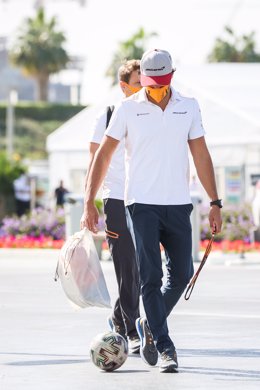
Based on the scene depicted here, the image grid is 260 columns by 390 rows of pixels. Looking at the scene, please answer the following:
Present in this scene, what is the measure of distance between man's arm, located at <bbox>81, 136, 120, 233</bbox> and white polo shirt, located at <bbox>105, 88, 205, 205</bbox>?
0.08 meters

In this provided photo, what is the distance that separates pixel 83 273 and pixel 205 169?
1050mm

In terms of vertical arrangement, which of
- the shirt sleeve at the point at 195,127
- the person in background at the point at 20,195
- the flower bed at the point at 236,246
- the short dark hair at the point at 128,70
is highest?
the short dark hair at the point at 128,70

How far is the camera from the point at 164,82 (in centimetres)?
897

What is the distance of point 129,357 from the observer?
9625 millimetres

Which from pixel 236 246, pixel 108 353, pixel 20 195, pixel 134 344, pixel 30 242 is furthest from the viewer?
pixel 20 195

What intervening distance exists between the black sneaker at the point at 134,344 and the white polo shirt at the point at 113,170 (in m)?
0.96

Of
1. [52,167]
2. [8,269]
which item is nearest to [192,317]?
[8,269]

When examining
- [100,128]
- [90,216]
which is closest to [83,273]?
[90,216]

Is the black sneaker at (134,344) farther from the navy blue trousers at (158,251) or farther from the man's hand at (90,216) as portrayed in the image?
the man's hand at (90,216)

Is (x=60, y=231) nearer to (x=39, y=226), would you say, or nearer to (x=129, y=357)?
(x=39, y=226)

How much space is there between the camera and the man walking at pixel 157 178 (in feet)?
29.2

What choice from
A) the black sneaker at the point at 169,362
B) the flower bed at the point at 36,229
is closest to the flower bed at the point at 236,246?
the flower bed at the point at 36,229

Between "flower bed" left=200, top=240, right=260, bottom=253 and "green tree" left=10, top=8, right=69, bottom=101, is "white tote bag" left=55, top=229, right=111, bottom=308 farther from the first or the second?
"green tree" left=10, top=8, right=69, bottom=101

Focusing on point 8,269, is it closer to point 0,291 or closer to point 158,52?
point 0,291
